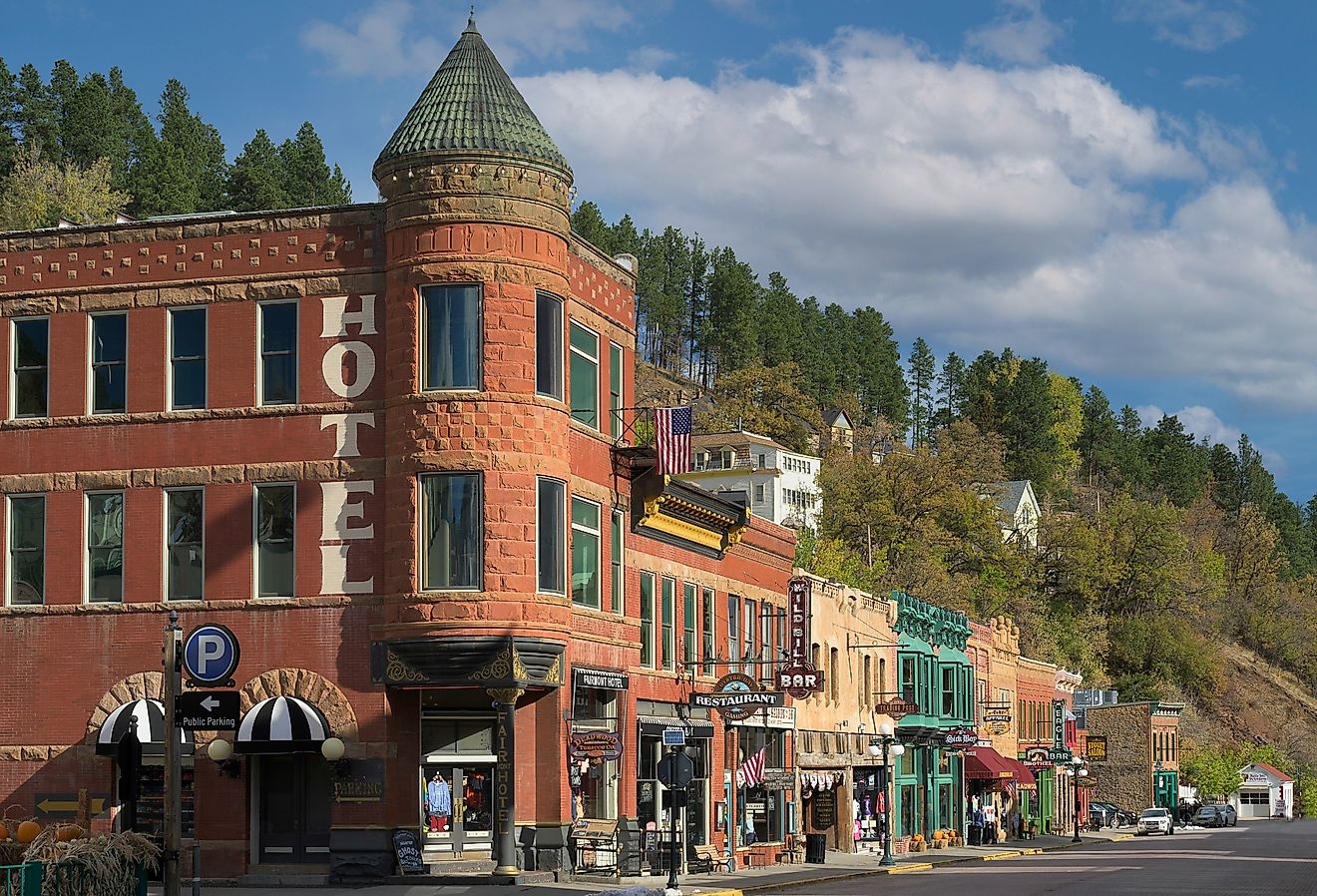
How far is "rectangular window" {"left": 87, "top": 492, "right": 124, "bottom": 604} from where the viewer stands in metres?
37.3

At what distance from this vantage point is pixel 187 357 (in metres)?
37.3

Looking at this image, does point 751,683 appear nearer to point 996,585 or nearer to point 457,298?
point 457,298

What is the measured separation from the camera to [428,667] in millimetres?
34562

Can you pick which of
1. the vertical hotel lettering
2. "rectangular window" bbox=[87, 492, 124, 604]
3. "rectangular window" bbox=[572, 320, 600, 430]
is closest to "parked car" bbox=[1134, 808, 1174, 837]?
"rectangular window" bbox=[572, 320, 600, 430]

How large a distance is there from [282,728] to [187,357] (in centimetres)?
831

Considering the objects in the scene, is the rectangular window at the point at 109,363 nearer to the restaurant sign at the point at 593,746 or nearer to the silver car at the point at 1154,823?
the restaurant sign at the point at 593,746

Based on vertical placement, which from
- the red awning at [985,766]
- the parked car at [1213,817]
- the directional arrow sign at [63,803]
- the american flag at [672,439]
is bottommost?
the parked car at [1213,817]

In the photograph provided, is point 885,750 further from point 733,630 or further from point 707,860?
point 707,860

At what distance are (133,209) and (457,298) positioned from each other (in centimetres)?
7207

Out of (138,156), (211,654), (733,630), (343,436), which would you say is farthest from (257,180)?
(211,654)

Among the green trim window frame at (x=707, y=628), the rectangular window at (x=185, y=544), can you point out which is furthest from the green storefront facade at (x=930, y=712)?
the rectangular window at (x=185, y=544)

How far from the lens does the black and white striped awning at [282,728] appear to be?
113 ft

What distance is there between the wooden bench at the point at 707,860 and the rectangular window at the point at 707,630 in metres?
4.63

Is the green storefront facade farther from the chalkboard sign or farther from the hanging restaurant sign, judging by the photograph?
the chalkboard sign
